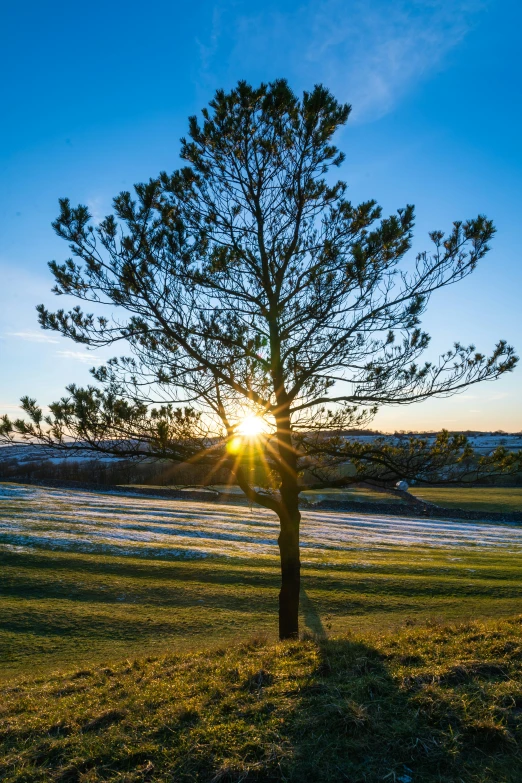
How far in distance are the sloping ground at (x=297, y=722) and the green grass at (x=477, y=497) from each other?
151ft

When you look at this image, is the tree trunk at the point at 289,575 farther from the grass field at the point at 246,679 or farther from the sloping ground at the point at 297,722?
the sloping ground at the point at 297,722

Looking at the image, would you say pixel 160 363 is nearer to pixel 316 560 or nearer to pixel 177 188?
pixel 177 188

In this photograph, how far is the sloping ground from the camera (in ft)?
13.9

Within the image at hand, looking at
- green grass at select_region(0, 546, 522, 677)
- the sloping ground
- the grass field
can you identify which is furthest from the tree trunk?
the sloping ground

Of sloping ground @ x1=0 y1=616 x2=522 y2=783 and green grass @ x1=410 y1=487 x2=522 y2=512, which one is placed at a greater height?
sloping ground @ x1=0 y1=616 x2=522 y2=783

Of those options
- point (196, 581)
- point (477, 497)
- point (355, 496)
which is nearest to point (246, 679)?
point (196, 581)

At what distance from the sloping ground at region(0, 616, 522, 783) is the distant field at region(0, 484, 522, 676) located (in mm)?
5579

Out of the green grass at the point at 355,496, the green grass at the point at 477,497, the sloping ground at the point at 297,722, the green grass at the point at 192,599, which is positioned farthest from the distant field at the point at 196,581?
the green grass at the point at 355,496

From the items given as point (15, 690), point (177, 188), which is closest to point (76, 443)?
point (15, 690)

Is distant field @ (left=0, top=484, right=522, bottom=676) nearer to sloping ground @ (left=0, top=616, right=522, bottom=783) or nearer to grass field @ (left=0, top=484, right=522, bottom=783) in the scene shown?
grass field @ (left=0, top=484, right=522, bottom=783)

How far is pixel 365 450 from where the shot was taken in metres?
10.8

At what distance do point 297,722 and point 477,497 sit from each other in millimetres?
53982

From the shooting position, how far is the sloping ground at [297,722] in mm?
4250

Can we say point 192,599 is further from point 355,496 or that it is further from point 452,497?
point 452,497
